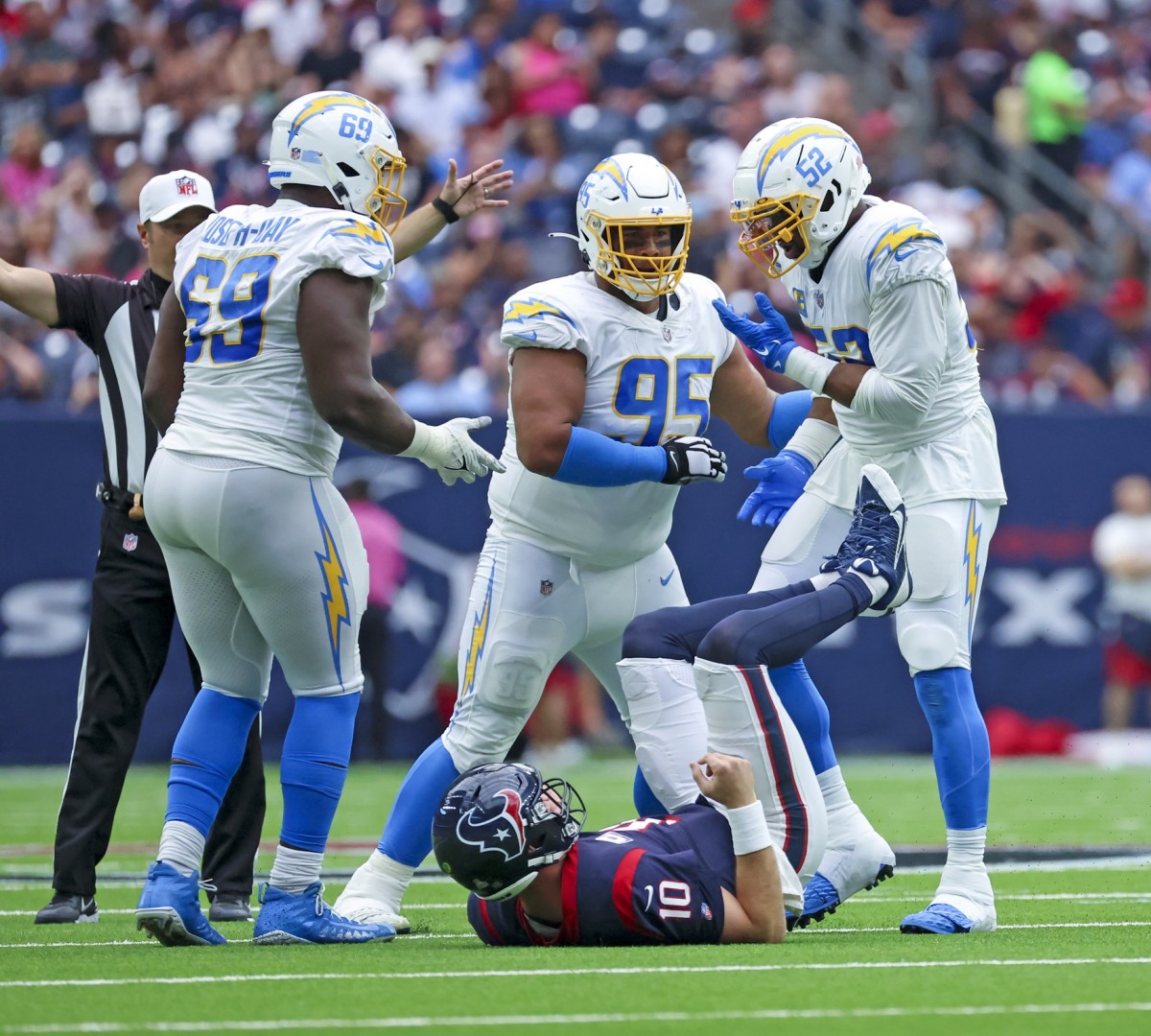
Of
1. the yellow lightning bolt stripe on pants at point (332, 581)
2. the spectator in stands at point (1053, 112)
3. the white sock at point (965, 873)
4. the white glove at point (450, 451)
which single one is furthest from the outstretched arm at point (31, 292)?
the spectator in stands at point (1053, 112)

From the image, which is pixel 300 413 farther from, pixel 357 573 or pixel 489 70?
pixel 489 70

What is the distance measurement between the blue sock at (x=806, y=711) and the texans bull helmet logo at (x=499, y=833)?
1.16 meters

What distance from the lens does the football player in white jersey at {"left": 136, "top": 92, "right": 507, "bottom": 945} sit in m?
4.84

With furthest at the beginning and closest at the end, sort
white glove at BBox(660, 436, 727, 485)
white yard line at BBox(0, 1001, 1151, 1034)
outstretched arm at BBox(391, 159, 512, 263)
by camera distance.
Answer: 1. outstretched arm at BBox(391, 159, 512, 263)
2. white glove at BBox(660, 436, 727, 485)
3. white yard line at BBox(0, 1001, 1151, 1034)

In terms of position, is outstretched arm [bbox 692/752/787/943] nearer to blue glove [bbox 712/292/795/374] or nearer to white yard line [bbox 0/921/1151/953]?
white yard line [bbox 0/921/1151/953]

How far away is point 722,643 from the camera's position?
4848 mm

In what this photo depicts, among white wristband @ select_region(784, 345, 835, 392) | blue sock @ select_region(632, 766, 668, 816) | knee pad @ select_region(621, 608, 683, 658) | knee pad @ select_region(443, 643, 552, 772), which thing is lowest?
blue sock @ select_region(632, 766, 668, 816)

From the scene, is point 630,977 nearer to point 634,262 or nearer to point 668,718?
point 668,718

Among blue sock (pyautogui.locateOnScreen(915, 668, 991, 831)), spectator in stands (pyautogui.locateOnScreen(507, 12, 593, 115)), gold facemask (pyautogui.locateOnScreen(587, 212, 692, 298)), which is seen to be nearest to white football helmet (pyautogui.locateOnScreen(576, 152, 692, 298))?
gold facemask (pyautogui.locateOnScreen(587, 212, 692, 298))

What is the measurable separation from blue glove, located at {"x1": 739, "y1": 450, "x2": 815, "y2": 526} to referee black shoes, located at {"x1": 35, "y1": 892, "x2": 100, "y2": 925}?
2.16 meters

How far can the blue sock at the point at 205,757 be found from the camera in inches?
197

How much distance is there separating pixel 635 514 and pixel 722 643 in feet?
2.11

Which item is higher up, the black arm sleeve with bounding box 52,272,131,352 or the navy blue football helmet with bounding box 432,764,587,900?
the black arm sleeve with bounding box 52,272,131,352

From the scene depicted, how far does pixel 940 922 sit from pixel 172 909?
1.90m
